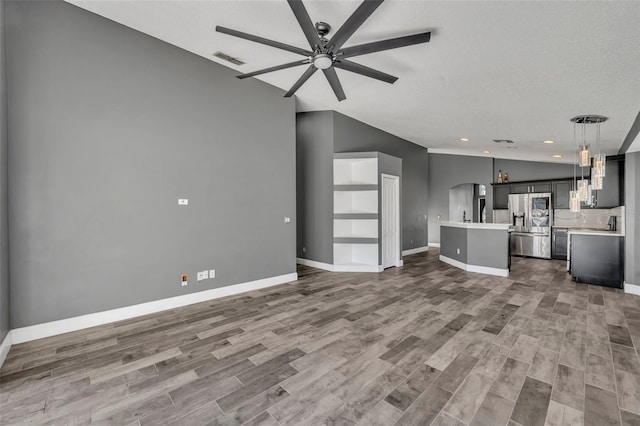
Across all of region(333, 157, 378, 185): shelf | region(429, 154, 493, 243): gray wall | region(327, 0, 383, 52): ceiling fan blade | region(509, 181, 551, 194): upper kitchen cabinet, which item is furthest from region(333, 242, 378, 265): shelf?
region(509, 181, 551, 194): upper kitchen cabinet

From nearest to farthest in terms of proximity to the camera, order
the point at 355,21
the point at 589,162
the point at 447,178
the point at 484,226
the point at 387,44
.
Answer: the point at 355,21
the point at 387,44
the point at 589,162
the point at 484,226
the point at 447,178

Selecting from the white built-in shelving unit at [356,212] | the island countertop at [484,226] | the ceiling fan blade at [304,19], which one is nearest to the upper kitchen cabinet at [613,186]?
the island countertop at [484,226]

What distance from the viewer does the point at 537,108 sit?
175 inches

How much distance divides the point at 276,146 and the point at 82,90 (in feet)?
8.62

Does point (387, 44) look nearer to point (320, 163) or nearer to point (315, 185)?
point (320, 163)

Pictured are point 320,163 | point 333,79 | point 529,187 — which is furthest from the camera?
point 529,187

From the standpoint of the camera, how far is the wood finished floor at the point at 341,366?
1.87 m

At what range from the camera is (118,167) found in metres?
3.38

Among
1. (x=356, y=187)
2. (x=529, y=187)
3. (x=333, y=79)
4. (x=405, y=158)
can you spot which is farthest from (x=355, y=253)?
(x=529, y=187)

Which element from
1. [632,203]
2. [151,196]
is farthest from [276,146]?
[632,203]

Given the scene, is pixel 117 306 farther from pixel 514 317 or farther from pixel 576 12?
pixel 576 12

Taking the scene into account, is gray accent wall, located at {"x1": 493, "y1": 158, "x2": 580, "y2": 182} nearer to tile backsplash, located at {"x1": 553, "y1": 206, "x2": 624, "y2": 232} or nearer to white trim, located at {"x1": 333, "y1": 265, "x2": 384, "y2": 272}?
tile backsplash, located at {"x1": 553, "y1": 206, "x2": 624, "y2": 232}

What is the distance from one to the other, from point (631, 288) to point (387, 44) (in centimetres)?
561

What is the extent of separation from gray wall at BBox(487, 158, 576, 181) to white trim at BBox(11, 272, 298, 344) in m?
8.38
